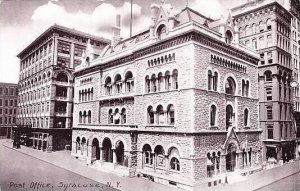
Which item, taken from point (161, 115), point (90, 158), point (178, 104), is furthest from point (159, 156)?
point (90, 158)

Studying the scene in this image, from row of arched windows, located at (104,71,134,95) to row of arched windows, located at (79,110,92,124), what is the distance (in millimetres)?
4234

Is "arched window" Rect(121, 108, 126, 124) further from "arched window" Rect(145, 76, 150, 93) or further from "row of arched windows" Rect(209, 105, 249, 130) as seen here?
"row of arched windows" Rect(209, 105, 249, 130)

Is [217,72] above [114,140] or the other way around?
above

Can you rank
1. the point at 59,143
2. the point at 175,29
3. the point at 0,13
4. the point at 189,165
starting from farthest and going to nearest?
the point at 59,143, the point at 175,29, the point at 189,165, the point at 0,13

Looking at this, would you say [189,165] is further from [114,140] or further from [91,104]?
[91,104]

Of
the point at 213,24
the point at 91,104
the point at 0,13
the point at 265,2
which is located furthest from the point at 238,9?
the point at 0,13

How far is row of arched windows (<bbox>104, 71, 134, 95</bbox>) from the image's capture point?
83.5 ft

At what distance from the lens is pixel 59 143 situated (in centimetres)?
3750

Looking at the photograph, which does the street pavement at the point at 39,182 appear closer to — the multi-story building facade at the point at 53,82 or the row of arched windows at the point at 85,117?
the row of arched windows at the point at 85,117

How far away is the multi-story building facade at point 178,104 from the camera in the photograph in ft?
63.4

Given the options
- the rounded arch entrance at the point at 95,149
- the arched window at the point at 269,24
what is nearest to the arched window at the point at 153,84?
the rounded arch entrance at the point at 95,149

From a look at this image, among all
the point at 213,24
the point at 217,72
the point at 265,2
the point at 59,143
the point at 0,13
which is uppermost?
the point at 265,2

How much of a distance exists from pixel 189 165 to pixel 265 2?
22066mm

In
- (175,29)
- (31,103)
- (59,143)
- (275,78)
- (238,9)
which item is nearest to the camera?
(175,29)
